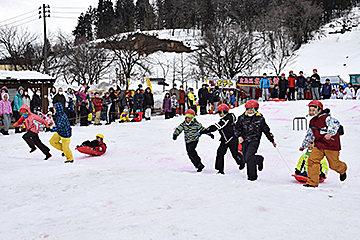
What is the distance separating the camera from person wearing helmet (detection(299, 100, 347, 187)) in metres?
5.64

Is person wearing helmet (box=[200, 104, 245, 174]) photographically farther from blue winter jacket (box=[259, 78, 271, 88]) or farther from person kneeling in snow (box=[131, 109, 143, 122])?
blue winter jacket (box=[259, 78, 271, 88])

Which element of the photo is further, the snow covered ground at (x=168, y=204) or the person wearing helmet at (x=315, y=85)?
the person wearing helmet at (x=315, y=85)

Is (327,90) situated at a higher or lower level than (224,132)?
higher

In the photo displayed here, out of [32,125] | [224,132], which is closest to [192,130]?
[224,132]

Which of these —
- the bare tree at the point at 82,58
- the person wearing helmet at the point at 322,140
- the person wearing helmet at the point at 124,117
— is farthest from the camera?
the bare tree at the point at 82,58

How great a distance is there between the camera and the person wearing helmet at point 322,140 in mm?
5641

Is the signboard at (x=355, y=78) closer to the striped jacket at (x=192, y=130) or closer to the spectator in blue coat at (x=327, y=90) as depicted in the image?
the spectator in blue coat at (x=327, y=90)

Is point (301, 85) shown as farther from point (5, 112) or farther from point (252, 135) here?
point (5, 112)

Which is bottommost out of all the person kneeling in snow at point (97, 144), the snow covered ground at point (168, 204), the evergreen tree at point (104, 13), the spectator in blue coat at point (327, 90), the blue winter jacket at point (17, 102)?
the snow covered ground at point (168, 204)

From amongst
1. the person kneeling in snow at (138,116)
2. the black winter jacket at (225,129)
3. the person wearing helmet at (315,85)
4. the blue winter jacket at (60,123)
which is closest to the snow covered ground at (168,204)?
the black winter jacket at (225,129)

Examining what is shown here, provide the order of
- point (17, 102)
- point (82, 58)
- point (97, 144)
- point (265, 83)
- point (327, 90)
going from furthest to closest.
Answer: point (82, 58) → point (265, 83) → point (327, 90) → point (17, 102) → point (97, 144)

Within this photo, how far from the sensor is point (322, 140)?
18.8 feet

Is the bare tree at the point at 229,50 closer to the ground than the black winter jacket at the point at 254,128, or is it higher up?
higher up

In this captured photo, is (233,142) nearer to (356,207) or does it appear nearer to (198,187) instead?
(198,187)
